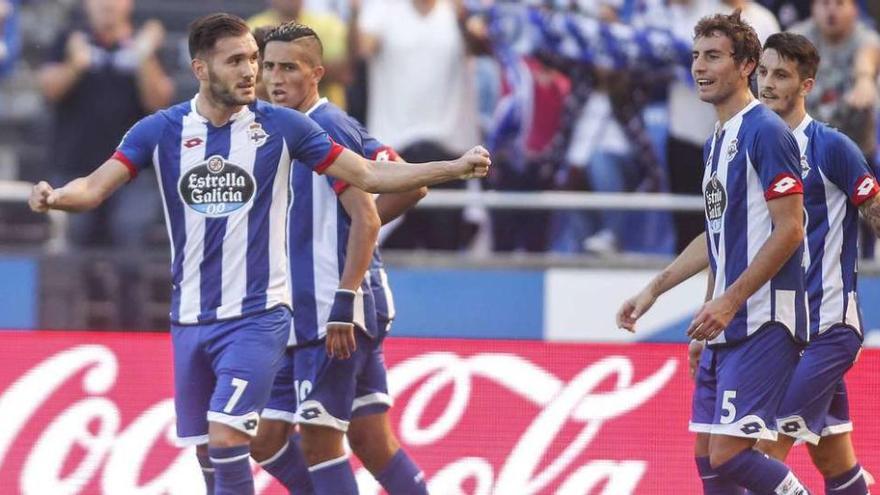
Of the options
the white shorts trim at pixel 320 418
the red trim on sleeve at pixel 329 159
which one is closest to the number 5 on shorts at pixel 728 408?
the white shorts trim at pixel 320 418

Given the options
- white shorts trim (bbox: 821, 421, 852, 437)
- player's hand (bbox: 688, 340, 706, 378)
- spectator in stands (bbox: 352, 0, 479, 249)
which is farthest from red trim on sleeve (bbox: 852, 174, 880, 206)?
spectator in stands (bbox: 352, 0, 479, 249)

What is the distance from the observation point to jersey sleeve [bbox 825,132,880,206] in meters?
6.64

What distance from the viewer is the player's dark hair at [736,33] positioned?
623 centimetres

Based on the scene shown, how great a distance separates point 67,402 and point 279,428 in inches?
53.3

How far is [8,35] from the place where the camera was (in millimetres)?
10938

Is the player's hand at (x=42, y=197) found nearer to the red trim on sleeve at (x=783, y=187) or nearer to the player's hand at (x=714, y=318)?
the player's hand at (x=714, y=318)

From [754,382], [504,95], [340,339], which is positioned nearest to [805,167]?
[754,382]

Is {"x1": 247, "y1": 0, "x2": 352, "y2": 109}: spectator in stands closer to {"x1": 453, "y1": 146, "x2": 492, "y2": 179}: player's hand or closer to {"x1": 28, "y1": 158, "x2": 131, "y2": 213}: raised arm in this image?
{"x1": 28, "y1": 158, "x2": 131, "y2": 213}: raised arm

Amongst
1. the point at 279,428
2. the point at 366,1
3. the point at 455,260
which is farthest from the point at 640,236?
the point at 279,428

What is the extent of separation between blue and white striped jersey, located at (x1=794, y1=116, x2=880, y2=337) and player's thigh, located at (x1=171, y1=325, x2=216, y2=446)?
2373 millimetres

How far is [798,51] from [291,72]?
2.05m

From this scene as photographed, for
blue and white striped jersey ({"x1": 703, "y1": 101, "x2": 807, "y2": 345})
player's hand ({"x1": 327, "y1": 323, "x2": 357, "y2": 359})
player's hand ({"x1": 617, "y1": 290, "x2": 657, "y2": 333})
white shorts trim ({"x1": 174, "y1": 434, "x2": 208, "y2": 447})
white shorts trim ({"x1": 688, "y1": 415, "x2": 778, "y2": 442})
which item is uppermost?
blue and white striped jersey ({"x1": 703, "y1": 101, "x2": 807, "y2": 345})

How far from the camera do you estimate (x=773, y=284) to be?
6223 mm

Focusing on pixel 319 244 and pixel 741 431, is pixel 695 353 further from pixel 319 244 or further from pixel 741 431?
pixel 319 244
